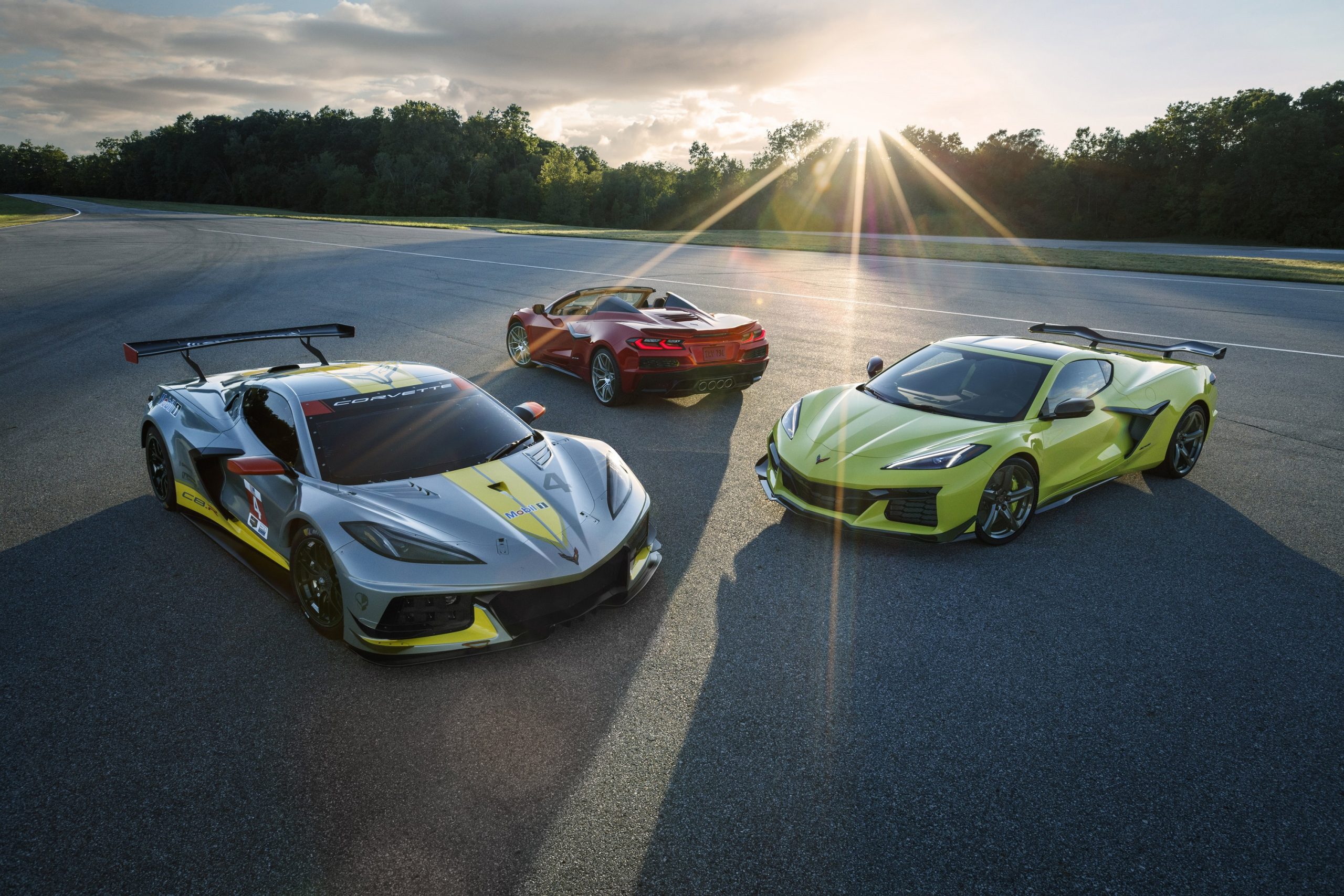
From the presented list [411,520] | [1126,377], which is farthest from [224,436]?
[1126,377]

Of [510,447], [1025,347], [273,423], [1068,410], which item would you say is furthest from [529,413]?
[1025,347]

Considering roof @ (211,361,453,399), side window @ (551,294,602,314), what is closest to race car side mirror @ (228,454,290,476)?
roof @ (211,361,453,399)

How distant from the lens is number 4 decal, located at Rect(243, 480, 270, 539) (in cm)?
459

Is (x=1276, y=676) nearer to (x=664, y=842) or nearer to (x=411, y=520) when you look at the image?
(x=664, y=842)

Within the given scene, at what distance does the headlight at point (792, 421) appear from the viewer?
6121mm

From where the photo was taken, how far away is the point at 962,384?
632cm

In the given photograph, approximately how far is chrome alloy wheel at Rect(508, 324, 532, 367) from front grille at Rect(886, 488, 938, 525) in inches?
255

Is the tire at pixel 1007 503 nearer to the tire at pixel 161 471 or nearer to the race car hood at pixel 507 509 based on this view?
the race car hood at pixel 507 509

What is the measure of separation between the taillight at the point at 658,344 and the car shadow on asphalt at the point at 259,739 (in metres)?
3.88

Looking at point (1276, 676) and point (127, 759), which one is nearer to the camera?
point (127, 759)

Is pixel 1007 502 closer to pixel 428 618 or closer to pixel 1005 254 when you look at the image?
pixel 428 618

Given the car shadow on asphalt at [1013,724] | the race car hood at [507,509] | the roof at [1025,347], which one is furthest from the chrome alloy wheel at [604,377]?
the race car hood at [507,509]

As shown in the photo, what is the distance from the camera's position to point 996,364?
6305 mm

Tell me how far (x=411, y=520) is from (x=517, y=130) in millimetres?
116191
